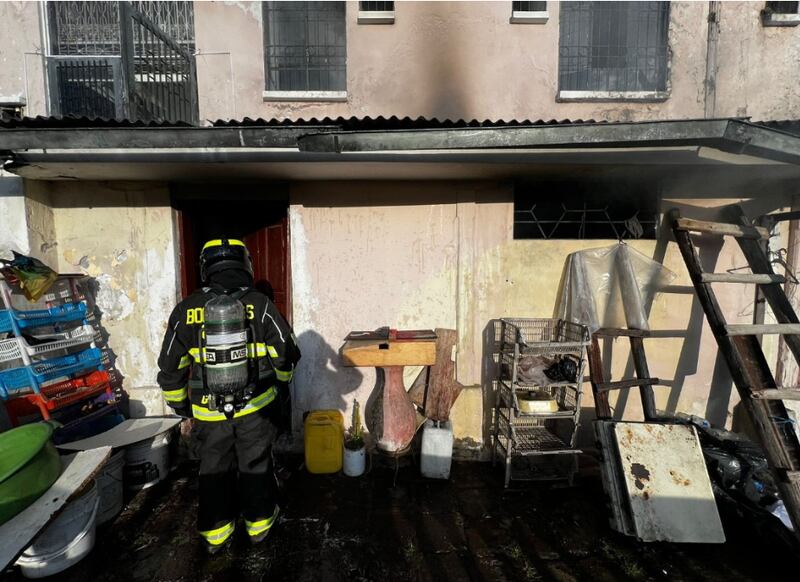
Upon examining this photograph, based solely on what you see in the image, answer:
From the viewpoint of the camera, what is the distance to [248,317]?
3168mm

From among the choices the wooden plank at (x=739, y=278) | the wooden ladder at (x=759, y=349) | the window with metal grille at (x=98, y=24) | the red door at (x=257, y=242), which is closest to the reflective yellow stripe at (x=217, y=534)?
the red door at (x=257, y=242)

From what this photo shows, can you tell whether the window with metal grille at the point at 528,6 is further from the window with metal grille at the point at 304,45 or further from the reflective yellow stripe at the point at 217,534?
the reflective yellow stripe at the point at 217,534

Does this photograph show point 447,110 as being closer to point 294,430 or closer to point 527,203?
point 527,203

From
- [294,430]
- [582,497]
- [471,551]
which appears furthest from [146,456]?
[582,497]

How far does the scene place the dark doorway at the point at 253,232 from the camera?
15.6 feet

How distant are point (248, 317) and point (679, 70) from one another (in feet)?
22.4

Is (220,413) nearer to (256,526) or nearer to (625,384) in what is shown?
(256,526)

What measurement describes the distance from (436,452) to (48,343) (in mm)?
4041

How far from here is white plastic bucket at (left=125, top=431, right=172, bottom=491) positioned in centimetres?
391

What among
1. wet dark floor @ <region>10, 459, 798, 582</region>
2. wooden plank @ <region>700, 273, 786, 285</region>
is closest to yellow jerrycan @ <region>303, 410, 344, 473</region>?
wet dark floor @ <region>10, 459, 798, 582</region>

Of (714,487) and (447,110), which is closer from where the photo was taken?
(714,487)

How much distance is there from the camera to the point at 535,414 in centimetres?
393

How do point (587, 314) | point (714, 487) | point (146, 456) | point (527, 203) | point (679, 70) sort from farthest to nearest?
1. point (679, 70)
2. point (527, 203)
3. point (587, 314)
4. point (146, 456)
5. point (714, 487)

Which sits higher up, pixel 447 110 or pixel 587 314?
pixel 447 110
